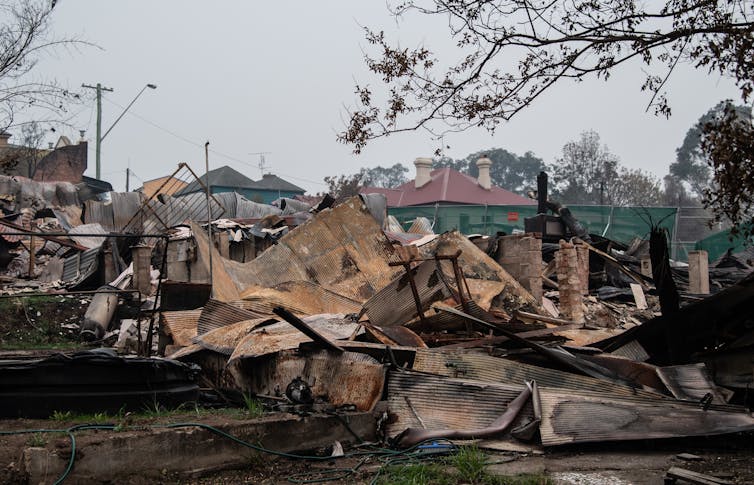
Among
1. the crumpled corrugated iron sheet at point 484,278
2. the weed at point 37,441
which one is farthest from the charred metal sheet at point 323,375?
the crumpled corrugated iron sheet at point 484,278

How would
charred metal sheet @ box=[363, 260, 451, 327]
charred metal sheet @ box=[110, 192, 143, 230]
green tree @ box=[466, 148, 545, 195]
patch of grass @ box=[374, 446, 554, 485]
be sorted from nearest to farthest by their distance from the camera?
patch of grass @ box=[374, 446, 554, 485] → charred metal sheet @ box=[363, 260, 451, 327] → charred metal sheet @ box=[110, 192, 143, 230] → green tree @ box=[466, 148, 545, 195]

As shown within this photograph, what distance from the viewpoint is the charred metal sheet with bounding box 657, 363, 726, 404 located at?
5898mm

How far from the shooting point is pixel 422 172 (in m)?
39.0

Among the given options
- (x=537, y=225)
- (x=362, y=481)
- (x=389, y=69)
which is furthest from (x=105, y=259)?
(x=362, y=481)

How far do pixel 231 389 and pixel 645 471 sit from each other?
3.70 metres

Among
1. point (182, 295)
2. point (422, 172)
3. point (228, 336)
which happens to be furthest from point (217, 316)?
point (422, 172)

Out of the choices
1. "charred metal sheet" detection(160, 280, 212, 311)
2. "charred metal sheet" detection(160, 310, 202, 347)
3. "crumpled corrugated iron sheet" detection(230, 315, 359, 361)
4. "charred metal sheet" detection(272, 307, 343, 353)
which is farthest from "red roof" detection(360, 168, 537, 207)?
"charred metal sheet" detection(272, 307, 343, 353)

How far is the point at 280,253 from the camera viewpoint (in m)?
11.0

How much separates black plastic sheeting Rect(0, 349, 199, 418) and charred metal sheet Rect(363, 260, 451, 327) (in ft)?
8.85

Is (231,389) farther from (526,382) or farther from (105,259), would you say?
(105,259)

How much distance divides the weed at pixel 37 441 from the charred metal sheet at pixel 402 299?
3.98m

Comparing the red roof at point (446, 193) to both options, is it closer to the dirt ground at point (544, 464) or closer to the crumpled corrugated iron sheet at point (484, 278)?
the crumpled corrugated iron sheet at point (484, 278)

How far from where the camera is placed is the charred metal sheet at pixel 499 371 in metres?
5.97

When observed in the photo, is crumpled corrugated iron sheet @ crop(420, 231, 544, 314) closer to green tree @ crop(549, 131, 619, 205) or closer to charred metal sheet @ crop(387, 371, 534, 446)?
charred metal sheet @ crop(387, 371, 534, 446)
